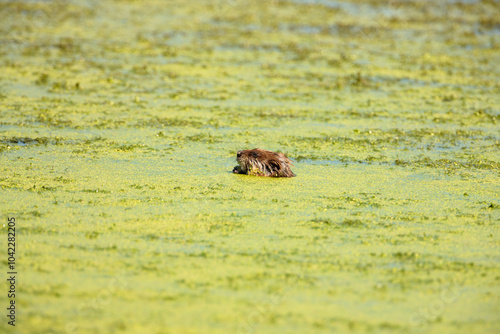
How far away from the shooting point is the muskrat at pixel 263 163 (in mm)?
6488

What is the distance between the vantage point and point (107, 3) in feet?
67.8

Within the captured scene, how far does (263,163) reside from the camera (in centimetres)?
652

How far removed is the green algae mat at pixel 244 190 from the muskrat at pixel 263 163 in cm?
10

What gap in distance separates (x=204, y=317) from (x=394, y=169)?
11.6ft

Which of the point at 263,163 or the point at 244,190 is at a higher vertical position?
the point at 263,163

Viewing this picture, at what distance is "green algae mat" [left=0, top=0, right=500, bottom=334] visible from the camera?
4004 millimetres

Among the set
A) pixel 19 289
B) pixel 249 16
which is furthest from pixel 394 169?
pixel 249 16

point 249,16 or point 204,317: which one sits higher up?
point 249,16

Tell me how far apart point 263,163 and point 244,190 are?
1.60 ft

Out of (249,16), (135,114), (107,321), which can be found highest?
(249,16)

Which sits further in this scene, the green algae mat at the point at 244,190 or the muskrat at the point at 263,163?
the muskrat at the point at 263,163

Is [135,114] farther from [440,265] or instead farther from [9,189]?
[440,265]

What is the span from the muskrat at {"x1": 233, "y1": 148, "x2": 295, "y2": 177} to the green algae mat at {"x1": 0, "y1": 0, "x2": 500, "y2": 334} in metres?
0.10

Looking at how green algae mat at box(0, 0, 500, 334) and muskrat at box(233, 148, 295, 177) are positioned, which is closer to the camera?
green algae mat at box(0, 0, 500, 334)
